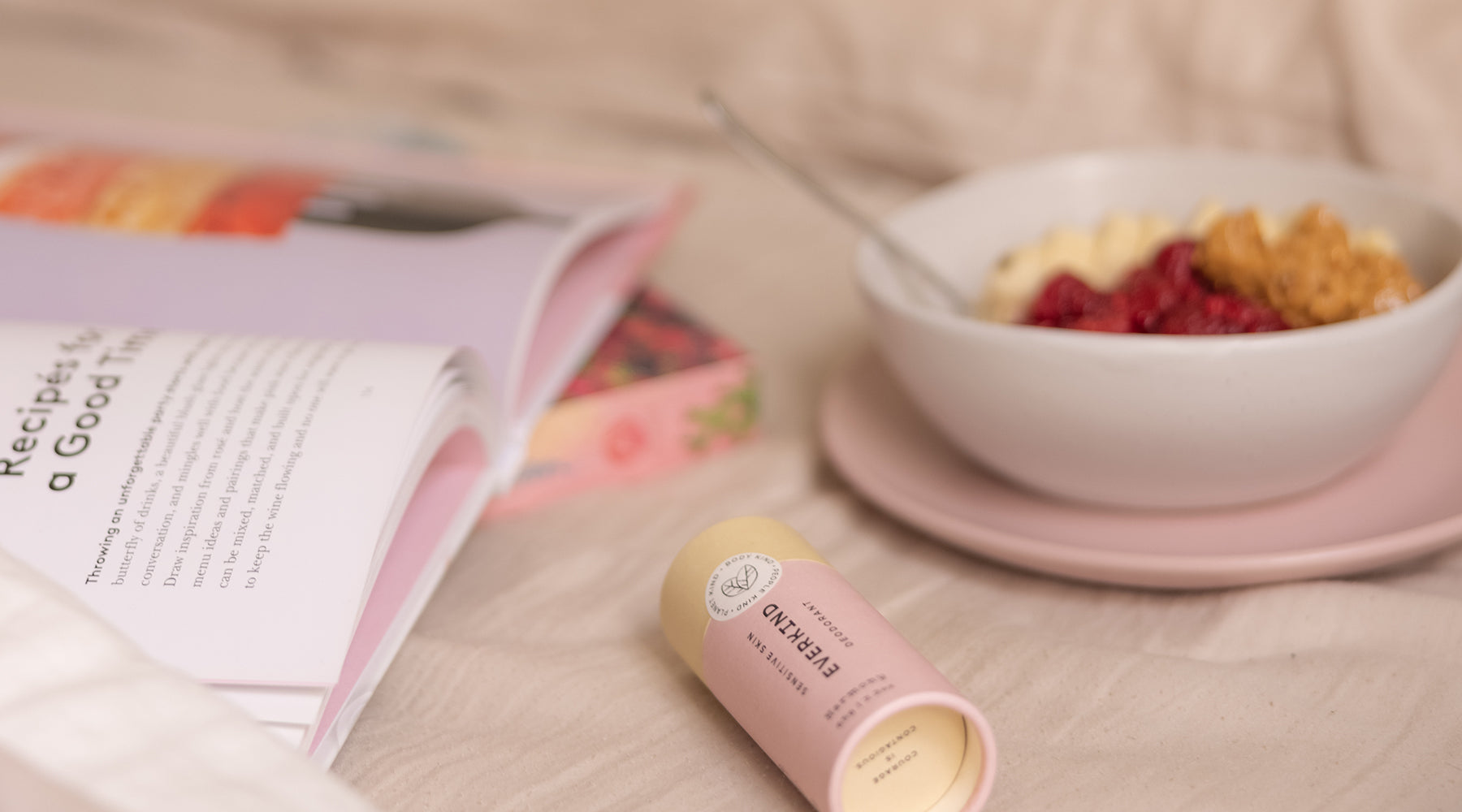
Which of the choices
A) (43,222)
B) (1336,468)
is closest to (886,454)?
(1336,468)

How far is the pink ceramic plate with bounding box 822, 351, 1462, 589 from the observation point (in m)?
0.58

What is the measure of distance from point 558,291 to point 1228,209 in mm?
445

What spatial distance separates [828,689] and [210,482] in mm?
281

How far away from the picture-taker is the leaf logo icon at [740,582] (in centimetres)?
51

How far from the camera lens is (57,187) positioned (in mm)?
776

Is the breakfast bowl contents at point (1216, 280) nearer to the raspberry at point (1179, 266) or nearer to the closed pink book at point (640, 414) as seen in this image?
the raspberry at point (1179, 266)

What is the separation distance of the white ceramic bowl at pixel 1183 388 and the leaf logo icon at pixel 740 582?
171 mm

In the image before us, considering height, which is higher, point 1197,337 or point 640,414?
point 1197,337

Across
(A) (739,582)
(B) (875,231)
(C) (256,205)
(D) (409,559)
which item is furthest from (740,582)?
(C) (256,205)

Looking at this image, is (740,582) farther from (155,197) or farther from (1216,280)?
(155,197)

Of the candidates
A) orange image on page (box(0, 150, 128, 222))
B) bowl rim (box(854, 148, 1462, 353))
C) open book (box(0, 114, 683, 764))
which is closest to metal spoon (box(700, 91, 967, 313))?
bowl rim (box(854, 148, 1462, 353))

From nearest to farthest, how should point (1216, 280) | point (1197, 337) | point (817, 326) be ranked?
point (1197, 337)
point (1216, 280)
point (817, 326)

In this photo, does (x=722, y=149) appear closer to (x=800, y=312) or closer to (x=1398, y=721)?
(x=800, y=312)

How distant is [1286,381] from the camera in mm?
553
